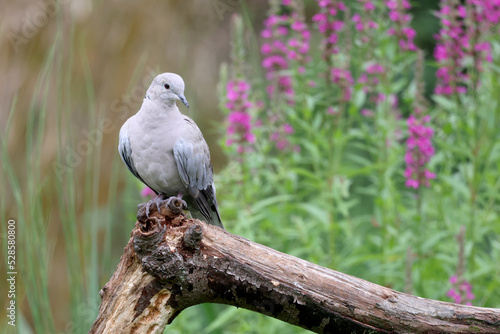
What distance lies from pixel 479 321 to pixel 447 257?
1159mm

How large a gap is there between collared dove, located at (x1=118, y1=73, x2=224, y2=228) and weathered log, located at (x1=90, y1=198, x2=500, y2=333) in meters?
0.48

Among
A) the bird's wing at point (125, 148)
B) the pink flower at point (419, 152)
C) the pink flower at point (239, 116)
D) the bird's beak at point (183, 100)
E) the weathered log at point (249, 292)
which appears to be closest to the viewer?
the weathered log at point (249, 292)

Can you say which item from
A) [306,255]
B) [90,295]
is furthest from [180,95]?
[306,255]

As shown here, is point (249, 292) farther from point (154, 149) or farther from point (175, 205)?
point (154, 149)

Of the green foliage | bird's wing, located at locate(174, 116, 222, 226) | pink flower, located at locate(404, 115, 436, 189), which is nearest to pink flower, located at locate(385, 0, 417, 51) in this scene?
the green foliage

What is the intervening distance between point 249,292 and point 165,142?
0.75 meters

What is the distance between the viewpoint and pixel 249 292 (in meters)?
2.00

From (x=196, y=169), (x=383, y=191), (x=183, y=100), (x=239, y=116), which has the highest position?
(x=183, y=100)

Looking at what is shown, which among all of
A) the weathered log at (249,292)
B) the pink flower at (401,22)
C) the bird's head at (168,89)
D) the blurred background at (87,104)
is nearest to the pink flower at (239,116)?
the blurred background at (87,104)

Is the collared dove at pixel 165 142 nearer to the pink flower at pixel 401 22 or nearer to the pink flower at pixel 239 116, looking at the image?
the pink flower at pixel 239 116

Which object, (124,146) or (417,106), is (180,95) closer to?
(124,146)

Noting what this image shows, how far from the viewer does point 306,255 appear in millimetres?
3635

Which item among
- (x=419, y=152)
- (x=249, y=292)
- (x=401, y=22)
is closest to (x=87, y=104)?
(x=401, y=22)

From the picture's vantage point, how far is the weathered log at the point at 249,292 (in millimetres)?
1985
